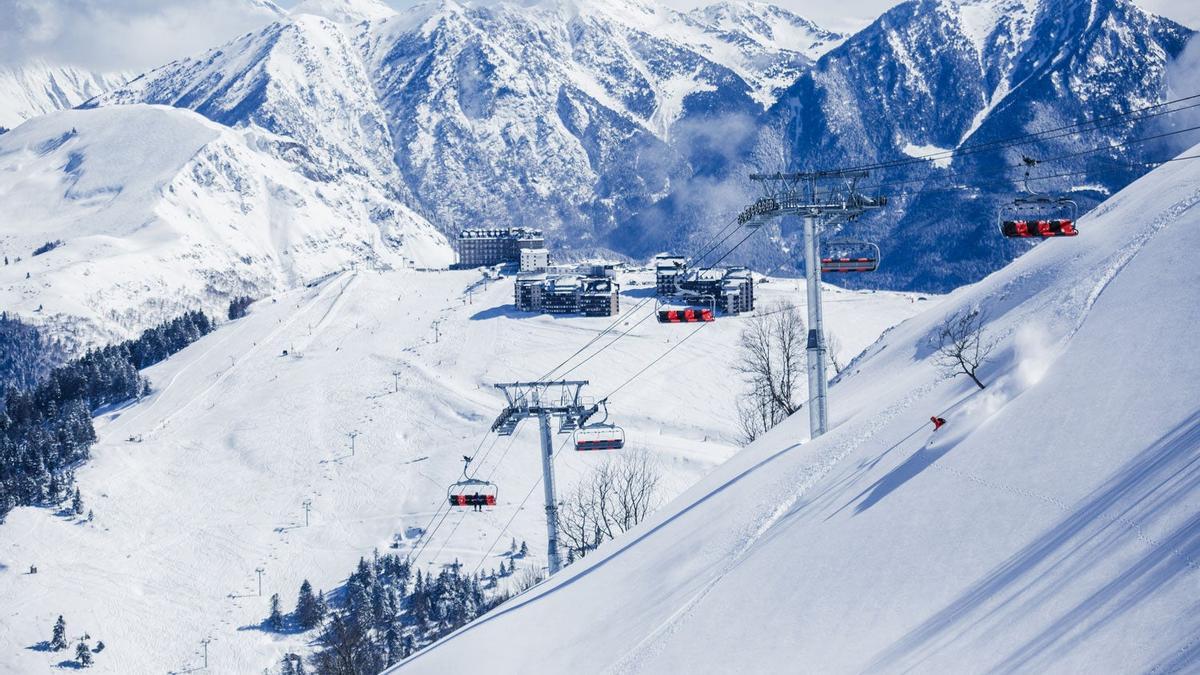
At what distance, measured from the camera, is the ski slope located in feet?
303

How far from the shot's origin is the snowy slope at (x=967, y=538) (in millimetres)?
13172

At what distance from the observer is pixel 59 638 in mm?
86688

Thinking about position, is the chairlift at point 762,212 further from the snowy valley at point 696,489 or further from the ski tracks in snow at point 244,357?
the ski tracks in snow at point 244,357

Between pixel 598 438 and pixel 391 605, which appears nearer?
pixel 598 438

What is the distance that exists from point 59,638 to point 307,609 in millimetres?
17831

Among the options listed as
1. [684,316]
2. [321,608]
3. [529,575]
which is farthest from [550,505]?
[321,608]

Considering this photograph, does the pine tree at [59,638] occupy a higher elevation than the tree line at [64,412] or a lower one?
lower

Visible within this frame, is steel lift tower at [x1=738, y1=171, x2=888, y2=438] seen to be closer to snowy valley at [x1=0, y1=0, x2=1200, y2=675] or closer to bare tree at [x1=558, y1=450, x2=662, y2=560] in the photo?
snowy valley at [x1=0, y1=0, x2=1200, y2=675]

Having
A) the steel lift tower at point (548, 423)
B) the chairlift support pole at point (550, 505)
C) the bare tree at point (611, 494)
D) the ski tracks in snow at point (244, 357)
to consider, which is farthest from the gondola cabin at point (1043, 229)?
the ski tracks in snow at point (244, 357)

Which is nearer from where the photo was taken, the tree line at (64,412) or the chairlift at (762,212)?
A: the chairlift at (762,212)

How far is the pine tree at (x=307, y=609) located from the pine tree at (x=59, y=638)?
654 inches

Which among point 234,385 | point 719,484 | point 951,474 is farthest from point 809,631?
point 234,385

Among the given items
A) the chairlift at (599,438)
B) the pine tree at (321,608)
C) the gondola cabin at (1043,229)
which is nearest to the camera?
the gondola cabin at (1043,229)

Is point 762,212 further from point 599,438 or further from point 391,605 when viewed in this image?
point 391,605
